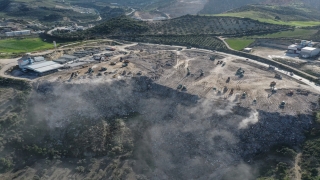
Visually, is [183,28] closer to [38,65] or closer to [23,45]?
[23,45]

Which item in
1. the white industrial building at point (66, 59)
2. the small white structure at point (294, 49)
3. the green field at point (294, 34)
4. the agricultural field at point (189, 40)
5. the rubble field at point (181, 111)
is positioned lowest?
the rubble field at point (181, 111)

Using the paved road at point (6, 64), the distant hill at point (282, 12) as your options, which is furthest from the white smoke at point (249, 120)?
the distant hill at point (282, 12)

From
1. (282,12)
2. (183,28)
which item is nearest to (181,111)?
(183,28)

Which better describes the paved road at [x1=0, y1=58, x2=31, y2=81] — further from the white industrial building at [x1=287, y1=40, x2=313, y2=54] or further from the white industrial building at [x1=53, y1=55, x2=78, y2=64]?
the white industrial building at [x1=287, y1=40, x2=313, y2=54]

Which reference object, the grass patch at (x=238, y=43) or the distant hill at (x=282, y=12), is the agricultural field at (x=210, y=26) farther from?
the distant hill at (x=282, y=12)

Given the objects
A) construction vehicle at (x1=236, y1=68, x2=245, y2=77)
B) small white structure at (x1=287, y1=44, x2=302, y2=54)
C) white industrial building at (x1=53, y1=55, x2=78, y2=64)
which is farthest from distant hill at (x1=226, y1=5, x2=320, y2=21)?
white industrial building at (x1=53, y1=55, x2=78, y2=64)

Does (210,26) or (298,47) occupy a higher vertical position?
(298,47)
